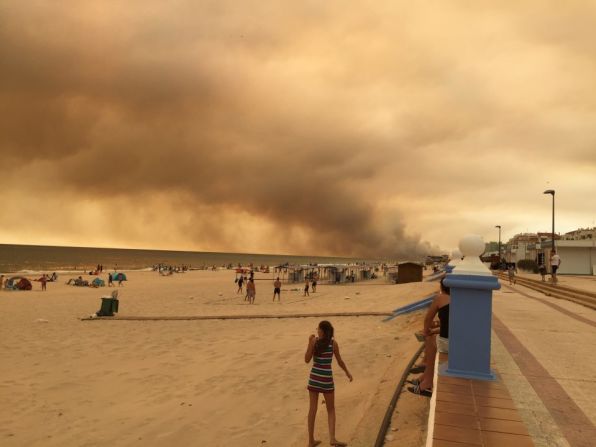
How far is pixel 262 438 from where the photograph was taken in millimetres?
6434

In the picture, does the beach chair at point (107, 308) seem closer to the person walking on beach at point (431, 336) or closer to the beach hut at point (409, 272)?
the person walking on beach at point (431, 336)

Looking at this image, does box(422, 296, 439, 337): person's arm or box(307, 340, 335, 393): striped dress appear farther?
box(307, 340, 335, 393): striped dress

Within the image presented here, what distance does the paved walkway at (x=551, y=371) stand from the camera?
12.3 feet

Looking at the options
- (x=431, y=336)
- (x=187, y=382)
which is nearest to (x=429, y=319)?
(x=431, y=336)

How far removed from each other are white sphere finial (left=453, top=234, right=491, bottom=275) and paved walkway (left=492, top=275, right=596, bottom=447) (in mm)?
1386

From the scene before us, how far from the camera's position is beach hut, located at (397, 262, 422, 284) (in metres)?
38.2

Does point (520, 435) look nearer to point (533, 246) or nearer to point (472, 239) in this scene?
point (472, 239)

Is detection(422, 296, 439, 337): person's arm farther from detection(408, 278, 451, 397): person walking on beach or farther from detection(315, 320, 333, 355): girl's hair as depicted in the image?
detection(315, 320, 333, 355): girl's hair

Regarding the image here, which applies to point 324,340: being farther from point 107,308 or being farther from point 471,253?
point 107,308

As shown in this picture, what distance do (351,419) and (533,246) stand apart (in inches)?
1820

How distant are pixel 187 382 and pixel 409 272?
105 ft

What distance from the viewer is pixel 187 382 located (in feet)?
30.8

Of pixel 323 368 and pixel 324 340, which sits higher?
pixel 324 340

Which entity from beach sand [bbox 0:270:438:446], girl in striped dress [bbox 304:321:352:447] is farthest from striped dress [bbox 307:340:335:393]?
beach sand [bbox 0:270:438:446]
